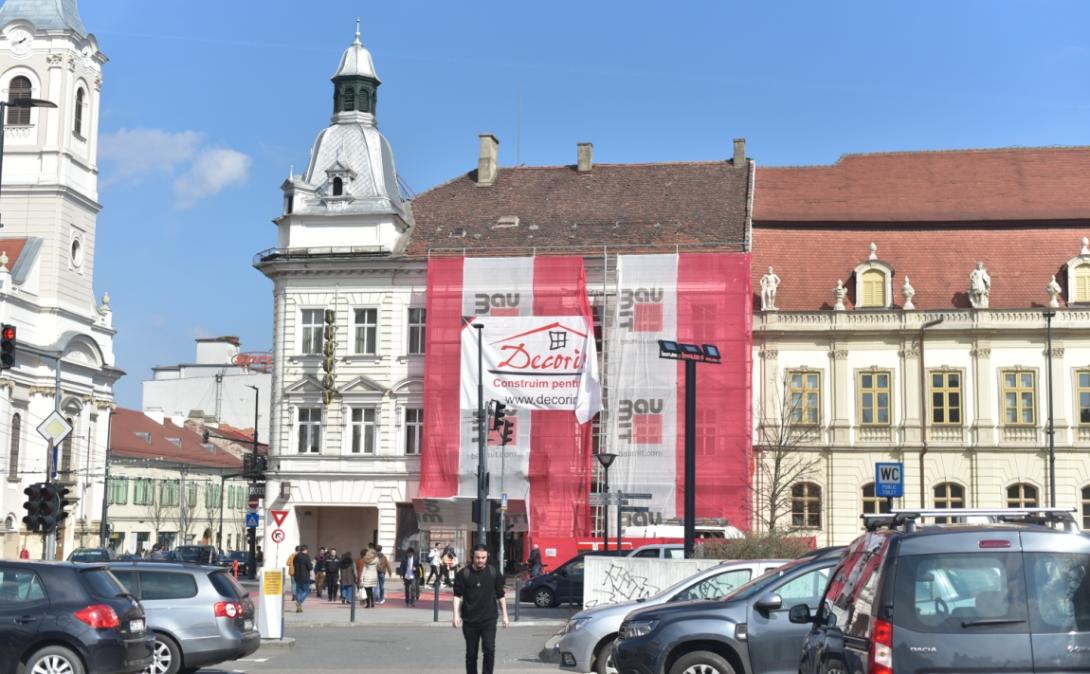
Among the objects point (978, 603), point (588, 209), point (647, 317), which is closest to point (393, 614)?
point (647, 317)

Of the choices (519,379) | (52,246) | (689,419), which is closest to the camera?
(689,419)

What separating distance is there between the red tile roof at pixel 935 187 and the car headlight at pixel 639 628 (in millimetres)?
40828

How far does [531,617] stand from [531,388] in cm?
1905

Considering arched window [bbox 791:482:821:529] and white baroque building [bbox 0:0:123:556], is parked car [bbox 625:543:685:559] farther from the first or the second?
white baroque building [bbox 0:0:123:556]

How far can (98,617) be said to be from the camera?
16.1 metres

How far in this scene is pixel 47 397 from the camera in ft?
243

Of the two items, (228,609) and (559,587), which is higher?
(228,609)

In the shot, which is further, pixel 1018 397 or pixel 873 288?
pixel 873 288

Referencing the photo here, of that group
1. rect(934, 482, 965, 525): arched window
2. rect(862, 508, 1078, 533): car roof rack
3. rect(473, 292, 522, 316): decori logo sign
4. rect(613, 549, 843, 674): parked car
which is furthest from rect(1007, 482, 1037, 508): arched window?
rect(862, 508, 1078, 533): car roof rack

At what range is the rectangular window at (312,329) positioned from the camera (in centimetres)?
5584

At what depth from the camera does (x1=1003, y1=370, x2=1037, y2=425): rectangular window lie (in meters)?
51.8

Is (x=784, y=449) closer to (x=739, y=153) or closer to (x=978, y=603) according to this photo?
(x=739, y=153)

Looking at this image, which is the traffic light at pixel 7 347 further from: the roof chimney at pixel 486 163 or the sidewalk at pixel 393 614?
the roof chimney at pixel 486 163

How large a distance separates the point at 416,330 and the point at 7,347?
29.1 metres
